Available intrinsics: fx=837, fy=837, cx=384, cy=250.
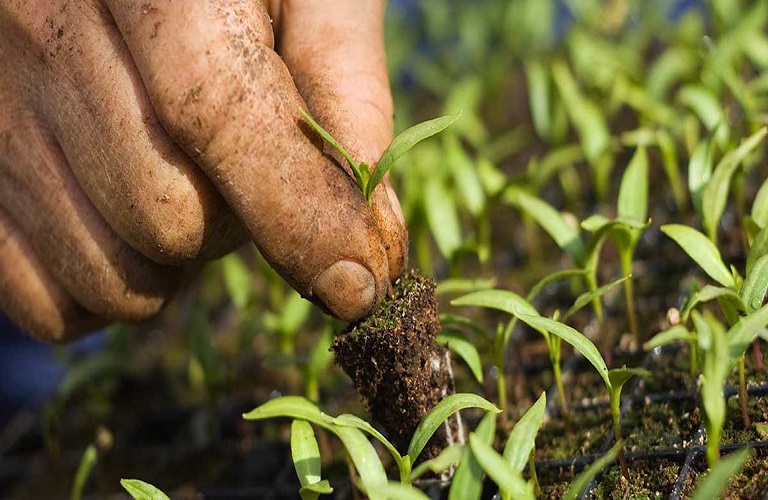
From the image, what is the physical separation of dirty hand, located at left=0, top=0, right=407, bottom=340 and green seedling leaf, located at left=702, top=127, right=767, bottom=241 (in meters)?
0.62

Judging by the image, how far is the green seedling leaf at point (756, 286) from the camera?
1229 mm

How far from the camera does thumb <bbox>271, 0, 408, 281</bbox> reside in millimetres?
1262

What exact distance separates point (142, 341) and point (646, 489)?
68.9 inches

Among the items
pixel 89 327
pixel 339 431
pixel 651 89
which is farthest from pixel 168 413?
pixel 651 89

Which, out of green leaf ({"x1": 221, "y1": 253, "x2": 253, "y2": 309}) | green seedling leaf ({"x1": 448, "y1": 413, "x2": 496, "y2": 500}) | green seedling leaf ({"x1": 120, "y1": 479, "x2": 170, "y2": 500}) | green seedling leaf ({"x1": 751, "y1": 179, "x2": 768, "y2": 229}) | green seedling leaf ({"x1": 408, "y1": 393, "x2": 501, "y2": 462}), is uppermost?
green seedling leaf ({"x1": 120, "y1": 479, "x2": 170, "y2": 500})

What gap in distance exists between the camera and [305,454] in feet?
→ 4.24

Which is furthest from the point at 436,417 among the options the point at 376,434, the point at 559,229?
the point at 559,229

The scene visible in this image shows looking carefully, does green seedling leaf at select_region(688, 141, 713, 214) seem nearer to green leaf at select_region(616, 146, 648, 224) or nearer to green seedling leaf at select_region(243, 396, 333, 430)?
green leaf at select_region(616, 146, 648, 224)

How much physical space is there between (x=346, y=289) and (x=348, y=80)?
1.08ft

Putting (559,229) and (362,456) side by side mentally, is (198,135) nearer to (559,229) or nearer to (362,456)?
(362,456)

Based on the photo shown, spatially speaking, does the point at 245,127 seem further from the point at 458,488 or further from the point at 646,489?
the point at 646,489

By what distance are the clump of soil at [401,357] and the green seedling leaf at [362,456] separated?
106 millimetres

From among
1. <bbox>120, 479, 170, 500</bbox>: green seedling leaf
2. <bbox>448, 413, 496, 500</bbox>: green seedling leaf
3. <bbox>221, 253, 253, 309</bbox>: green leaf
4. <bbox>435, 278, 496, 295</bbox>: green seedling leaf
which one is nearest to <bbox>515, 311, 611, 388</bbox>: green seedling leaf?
<bbox>448, 413, 496, 500</bbox>: green seedling leaf

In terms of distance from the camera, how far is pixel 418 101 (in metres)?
3.46
